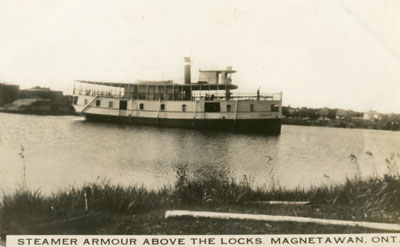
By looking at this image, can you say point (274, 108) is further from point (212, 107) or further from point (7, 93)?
point (7, 93)

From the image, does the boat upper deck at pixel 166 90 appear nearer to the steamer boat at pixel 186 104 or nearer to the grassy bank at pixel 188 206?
the steamer boat at pixel 186 104

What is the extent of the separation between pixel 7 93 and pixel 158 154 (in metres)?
0.93

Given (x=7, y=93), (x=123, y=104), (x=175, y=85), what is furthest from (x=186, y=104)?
(x=7, y=93)

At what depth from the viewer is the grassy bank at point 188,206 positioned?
6.79ft

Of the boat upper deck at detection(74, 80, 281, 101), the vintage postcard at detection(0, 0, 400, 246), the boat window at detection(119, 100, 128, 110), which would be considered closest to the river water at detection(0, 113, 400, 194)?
the vintage postcard at detection(0, 0, 400, 246)

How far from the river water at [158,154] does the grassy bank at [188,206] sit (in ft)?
0.22

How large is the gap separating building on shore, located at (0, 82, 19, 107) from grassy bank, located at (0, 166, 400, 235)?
0.48m

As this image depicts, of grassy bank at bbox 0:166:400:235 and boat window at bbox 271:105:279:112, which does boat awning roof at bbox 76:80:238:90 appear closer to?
boat window at bbox 271:105:279:112

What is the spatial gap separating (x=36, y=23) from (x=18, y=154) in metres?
0.70

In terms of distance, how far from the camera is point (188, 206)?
87.0 inches

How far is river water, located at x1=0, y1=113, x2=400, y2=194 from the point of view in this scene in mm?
2209

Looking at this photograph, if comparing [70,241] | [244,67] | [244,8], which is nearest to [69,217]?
[70,241]

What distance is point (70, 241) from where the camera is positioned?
2.04m

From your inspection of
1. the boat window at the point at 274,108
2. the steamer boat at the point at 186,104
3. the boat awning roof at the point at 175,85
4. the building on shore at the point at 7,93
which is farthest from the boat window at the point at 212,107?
the building on shore at the point at 7,93
